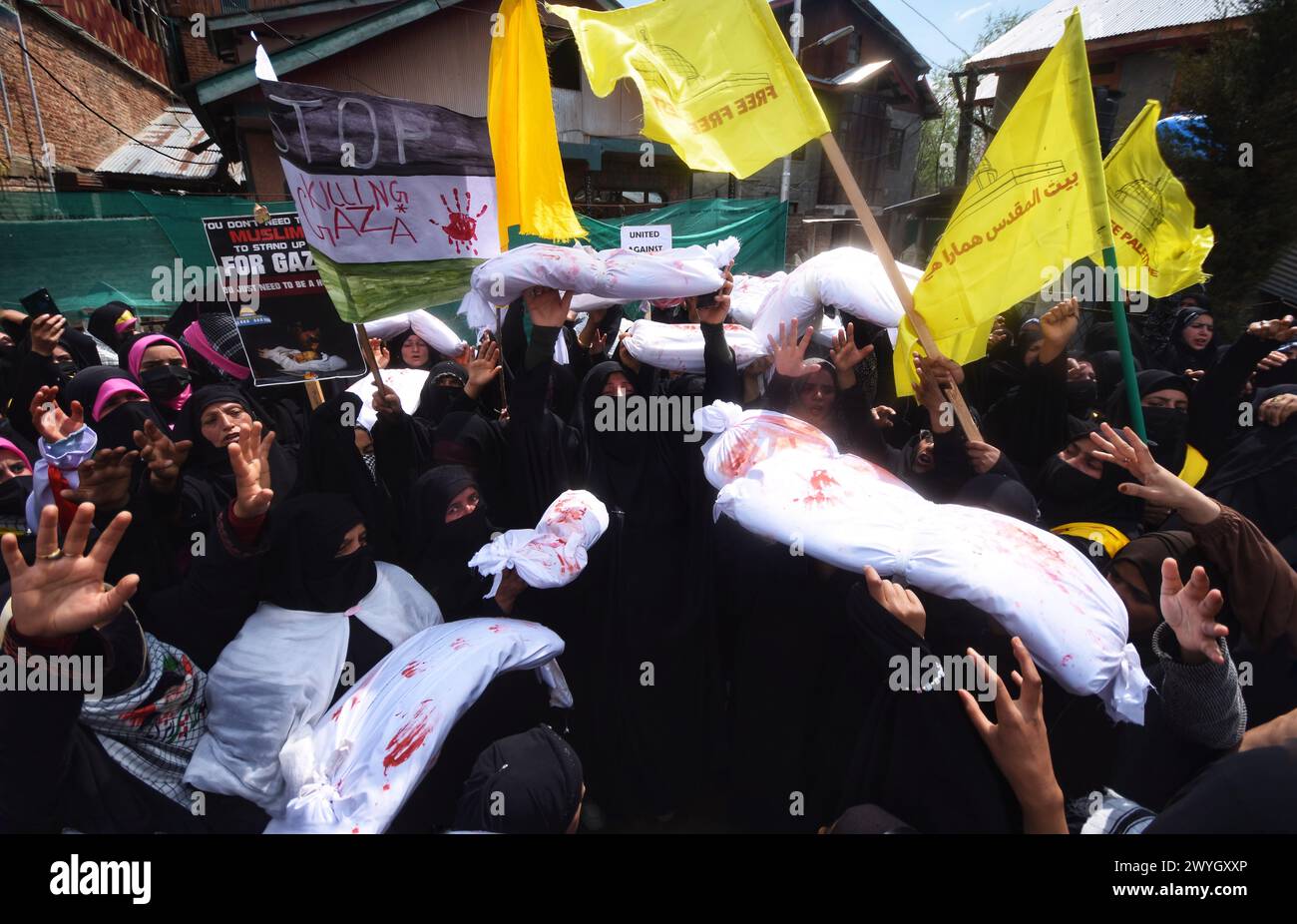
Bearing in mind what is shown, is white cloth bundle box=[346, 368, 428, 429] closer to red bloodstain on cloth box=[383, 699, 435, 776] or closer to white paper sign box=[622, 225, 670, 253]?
white paper sign box=[622, 225, 670, 253]

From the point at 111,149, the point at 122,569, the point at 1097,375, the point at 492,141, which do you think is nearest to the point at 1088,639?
the point at 492,141

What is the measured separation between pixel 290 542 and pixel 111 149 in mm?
19443

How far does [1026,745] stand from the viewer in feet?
4.39

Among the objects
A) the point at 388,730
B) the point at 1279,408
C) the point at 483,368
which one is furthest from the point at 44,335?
the point at 1279,408

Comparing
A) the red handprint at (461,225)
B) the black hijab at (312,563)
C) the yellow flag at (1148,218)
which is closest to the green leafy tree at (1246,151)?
the yellow flag at (1148,218)

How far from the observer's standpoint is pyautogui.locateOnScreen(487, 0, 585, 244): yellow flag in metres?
2.78

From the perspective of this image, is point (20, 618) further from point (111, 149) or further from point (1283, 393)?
point (111, 149)

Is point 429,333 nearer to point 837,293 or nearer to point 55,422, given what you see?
point 55,422

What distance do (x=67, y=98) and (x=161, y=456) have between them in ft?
54.1

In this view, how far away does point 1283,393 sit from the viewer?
10.1 ft

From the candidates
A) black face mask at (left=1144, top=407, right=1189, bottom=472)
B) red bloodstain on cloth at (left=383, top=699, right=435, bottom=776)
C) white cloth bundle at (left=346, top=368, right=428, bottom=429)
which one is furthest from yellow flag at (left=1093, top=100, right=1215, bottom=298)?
white cloth bundle at (left=346, top=368, right=428, bottom=429)

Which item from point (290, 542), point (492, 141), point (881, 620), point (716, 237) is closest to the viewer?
point (881, 620)

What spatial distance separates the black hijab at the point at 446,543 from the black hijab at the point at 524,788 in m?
0.65

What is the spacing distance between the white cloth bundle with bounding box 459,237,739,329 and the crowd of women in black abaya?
23cm
